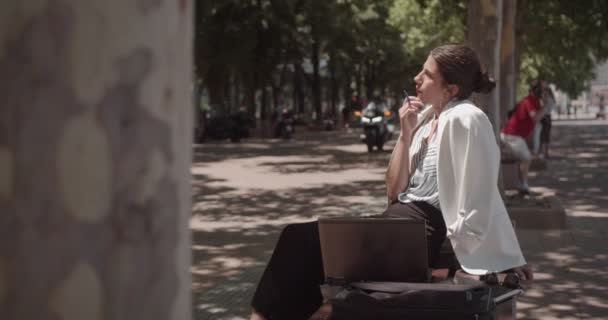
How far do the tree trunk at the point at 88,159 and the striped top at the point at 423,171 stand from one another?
298cm

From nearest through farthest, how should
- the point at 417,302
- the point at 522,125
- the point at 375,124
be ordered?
1. the point at 417,302
2. the point at 522,125
3. the point at 375,124

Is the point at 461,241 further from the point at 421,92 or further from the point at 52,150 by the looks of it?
the point at 52,150

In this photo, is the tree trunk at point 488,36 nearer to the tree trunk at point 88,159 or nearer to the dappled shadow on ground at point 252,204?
the dappled shadow on ground at point 252,204

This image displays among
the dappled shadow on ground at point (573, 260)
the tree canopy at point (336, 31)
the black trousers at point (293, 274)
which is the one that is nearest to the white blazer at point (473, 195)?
the black trousers at point (293, 274)

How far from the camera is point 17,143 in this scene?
115 cm

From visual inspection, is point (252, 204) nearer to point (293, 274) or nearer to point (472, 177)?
point (293, 274)

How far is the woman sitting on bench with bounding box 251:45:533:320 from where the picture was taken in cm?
375

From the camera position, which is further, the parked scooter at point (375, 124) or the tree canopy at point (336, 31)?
the tree canopy at point (336, 31)

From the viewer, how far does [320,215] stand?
37.2 ft

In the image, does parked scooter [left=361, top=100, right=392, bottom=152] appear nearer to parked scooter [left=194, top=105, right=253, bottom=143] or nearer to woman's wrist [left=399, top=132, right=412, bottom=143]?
parked scooter [left=194, top=105, right=253, bottom=143]

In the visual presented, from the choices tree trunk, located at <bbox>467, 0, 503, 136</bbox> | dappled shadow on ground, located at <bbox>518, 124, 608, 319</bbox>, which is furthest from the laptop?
tree trunk, located at <bbox>467, 0, 503, 136</bbox>

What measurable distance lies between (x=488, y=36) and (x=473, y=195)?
23.5 ft

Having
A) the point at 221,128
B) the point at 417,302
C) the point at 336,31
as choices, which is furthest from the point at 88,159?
the point at 336,31

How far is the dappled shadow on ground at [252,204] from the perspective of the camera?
7074 millimetres
